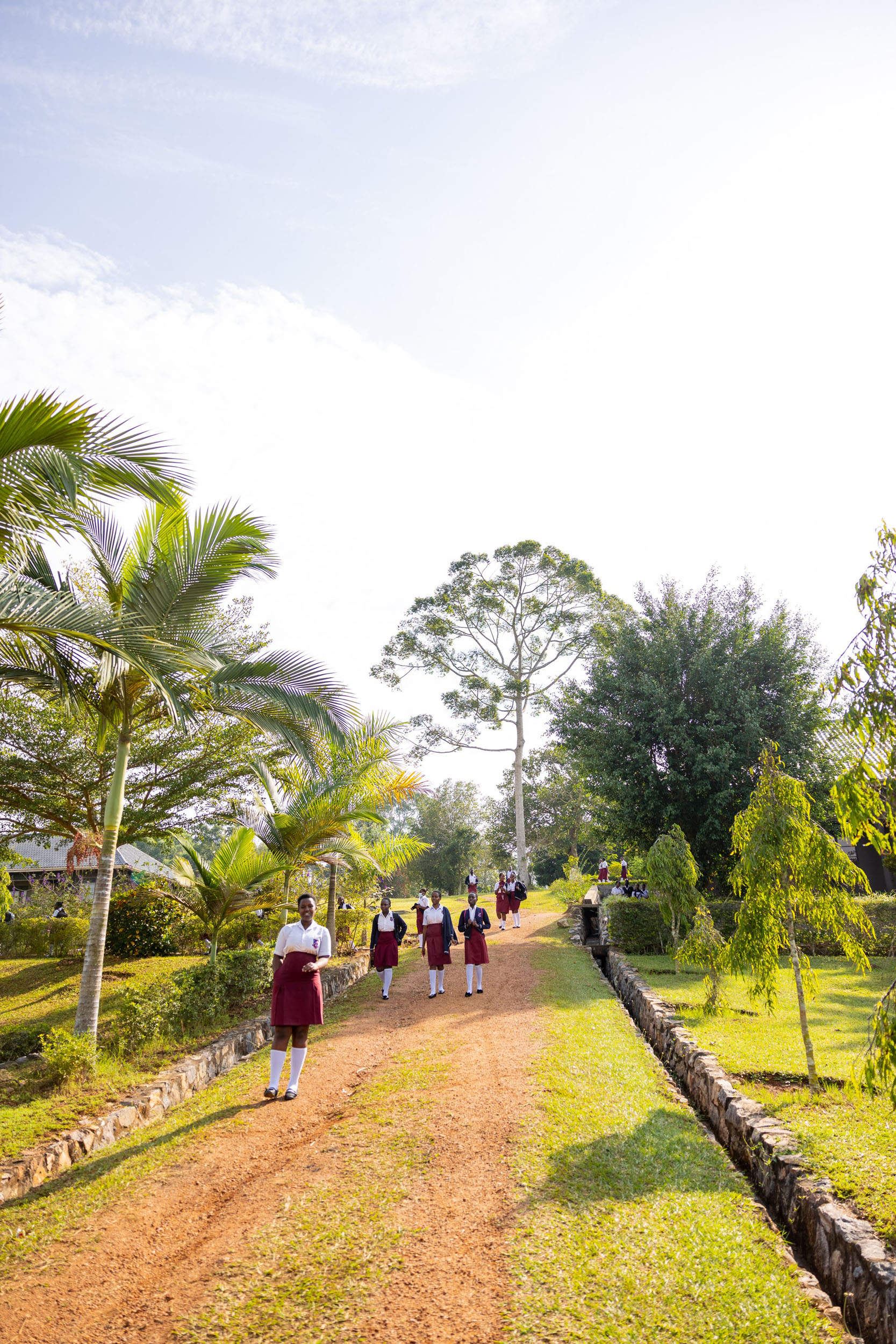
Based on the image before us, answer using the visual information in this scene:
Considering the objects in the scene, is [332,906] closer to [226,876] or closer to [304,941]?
[226,876]

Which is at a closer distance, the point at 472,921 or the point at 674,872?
the point at 472,921

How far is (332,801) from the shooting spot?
13469 millimetres

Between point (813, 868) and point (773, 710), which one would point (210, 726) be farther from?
point (773, 710)

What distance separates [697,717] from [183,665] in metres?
16.9

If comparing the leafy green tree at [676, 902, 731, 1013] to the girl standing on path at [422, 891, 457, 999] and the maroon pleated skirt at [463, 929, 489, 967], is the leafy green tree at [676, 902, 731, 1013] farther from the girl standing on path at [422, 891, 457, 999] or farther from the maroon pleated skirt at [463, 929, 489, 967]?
the girl standing on path at [422, 891, 457, 999]

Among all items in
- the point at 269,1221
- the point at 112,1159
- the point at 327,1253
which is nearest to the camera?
the point at 327,1253

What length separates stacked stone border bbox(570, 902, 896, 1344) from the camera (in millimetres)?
3670

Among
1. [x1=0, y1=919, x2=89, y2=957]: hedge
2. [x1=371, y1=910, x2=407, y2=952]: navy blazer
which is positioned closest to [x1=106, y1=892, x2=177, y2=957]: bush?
[x1=0, y1=919, x2=89, y2=957]: hedge

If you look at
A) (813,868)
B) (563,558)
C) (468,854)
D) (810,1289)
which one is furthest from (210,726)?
(468,854)

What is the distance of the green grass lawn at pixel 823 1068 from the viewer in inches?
189

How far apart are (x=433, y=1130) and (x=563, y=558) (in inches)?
1172

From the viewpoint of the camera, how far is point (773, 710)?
2052 centimetres

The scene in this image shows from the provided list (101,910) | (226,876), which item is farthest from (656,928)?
(101,910)

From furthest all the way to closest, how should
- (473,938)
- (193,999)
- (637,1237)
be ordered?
1. (473,938)
2. (193,999)
3. (637,1237)
